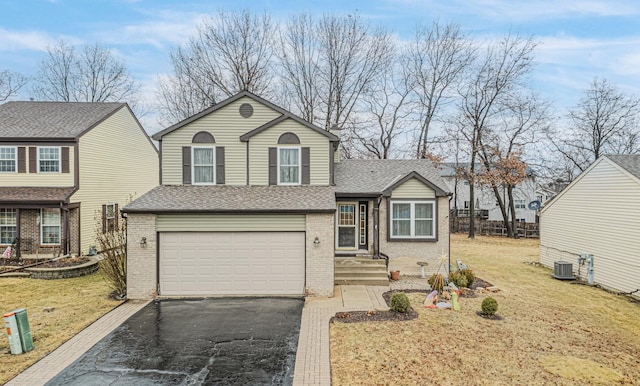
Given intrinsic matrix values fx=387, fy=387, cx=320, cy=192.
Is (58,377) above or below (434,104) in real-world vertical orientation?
below

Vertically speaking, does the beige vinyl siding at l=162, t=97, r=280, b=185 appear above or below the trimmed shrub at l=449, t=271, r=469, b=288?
above

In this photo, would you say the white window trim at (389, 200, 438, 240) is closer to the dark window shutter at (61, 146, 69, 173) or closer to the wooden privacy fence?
the wooden privacy fence

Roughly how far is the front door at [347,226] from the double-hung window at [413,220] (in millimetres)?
1662

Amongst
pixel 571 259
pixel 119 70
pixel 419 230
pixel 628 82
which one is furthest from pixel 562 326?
pixel 119 70

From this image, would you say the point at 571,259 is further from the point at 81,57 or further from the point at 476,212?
the point at 81,57

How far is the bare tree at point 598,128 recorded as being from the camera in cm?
3288

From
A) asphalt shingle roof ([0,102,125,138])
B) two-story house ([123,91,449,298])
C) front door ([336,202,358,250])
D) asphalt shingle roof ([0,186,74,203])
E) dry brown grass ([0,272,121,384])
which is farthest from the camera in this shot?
Answer: asphalt shingle roof ([0,102,125,138])

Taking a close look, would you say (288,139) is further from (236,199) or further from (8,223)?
(8,223)

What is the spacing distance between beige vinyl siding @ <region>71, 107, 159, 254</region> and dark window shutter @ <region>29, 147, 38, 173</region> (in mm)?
1941

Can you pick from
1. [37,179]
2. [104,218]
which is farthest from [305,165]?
[37,179]

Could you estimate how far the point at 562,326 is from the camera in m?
10.5

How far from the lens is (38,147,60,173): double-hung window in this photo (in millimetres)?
18844

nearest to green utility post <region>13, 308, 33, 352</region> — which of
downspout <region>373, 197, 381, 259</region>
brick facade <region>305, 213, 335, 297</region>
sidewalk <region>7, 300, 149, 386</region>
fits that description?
sidewalk <region>7, 300, 149, 386</region>

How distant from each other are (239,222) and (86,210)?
1136 cm
